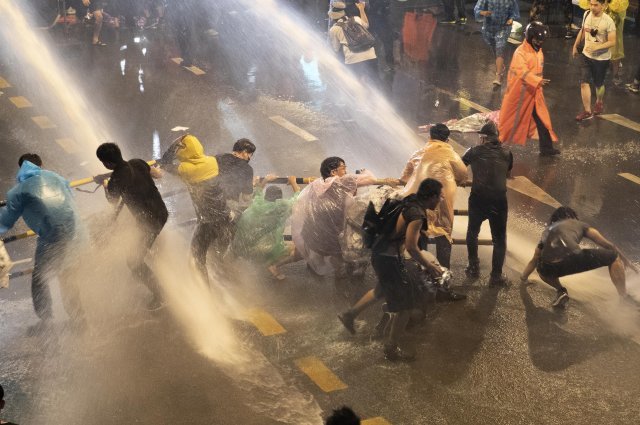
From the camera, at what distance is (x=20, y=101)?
1534cm

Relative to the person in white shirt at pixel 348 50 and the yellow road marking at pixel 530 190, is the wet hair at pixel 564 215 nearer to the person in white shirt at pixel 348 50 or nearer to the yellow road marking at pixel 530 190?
the yellow road marking at pixel 530 190

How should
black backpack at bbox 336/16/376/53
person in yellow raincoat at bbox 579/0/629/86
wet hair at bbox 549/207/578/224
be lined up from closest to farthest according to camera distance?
wet hair at bbox 549/207/578/224 → black backpack at bbox 336/16/376/53 → person in yellow raincoat at bbox 579/0/629/86

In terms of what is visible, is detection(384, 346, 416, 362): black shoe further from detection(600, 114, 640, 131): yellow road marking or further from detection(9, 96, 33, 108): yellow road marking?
detection(9, 96, 33, 108): yellow road marking

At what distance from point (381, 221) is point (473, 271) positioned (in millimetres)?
1880

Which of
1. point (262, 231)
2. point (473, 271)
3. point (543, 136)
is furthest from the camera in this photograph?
point (543, 136)

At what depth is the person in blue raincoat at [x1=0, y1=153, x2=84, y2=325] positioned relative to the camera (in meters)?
7.95

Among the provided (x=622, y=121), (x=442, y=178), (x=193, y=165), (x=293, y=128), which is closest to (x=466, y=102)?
(x=622, y=121)

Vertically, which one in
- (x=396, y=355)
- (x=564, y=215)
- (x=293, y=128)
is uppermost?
(x=564, y=215)

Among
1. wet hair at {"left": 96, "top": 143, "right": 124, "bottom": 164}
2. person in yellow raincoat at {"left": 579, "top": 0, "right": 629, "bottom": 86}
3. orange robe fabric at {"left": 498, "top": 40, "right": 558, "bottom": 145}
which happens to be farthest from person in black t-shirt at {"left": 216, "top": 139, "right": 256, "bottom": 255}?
person in yellow raincoat at {"left": 579, "top": 0, "right": 629, "bottom": 86}

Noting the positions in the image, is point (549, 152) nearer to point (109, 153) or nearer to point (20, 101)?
point (109, 153)

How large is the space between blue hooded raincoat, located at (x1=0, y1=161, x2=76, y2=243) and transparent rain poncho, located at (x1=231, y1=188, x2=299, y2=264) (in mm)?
1657

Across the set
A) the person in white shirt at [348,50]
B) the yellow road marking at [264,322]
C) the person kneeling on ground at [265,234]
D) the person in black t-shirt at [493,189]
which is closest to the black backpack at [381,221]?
the yellow road marking at [264,322]

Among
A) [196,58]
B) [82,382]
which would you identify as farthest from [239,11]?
[82,382]

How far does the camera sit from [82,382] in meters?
7.41
